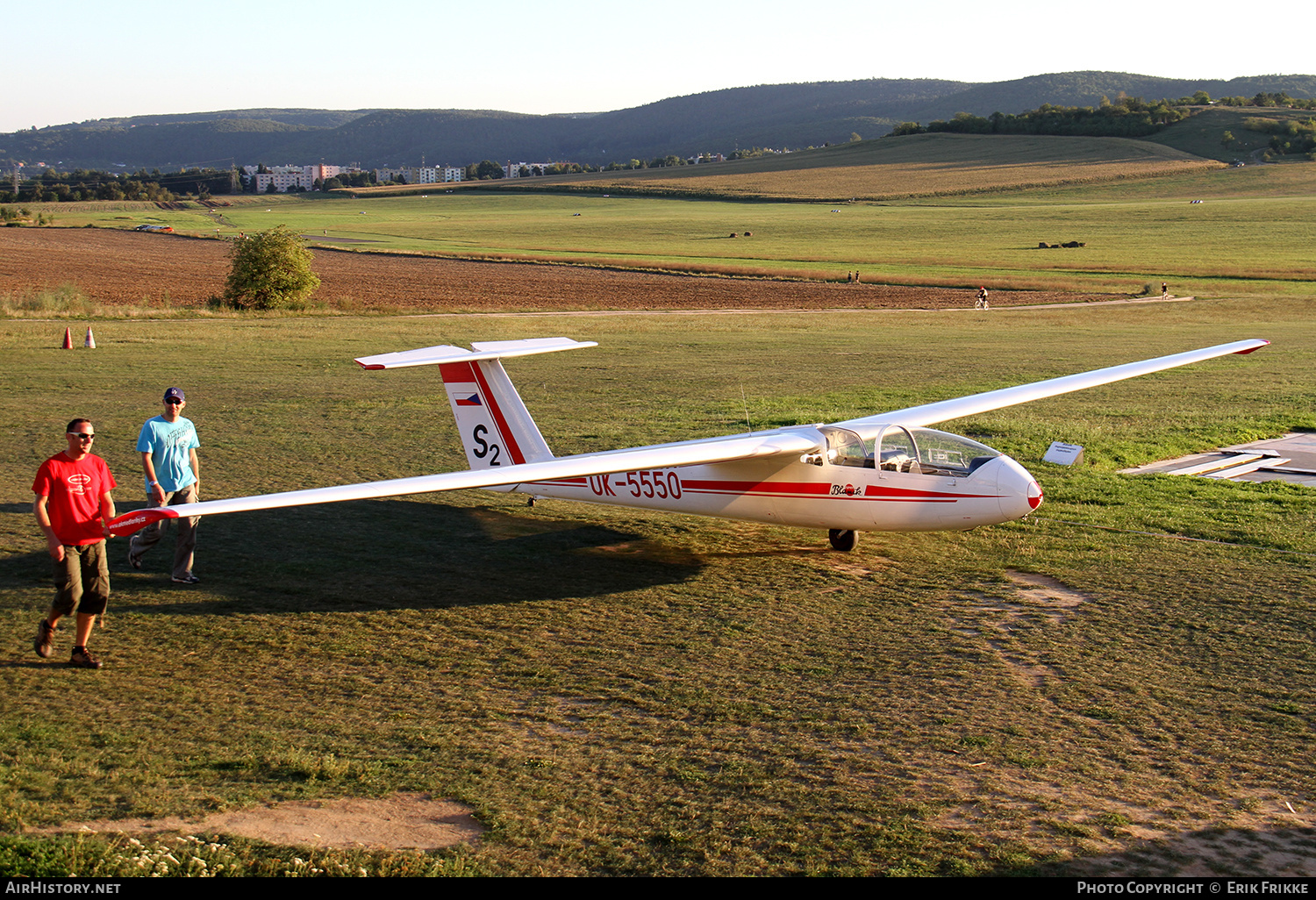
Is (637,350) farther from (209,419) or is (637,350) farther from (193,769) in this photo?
(193,769)

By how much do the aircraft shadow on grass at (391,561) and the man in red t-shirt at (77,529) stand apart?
5.19ft

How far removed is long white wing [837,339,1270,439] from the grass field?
4.96 ft

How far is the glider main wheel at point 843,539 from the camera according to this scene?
12867 millimetres

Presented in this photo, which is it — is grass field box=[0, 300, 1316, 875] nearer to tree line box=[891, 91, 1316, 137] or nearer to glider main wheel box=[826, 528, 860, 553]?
glider main wheel box=[826, 528, 860, 553]

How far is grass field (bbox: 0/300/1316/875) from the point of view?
6395 millimetres

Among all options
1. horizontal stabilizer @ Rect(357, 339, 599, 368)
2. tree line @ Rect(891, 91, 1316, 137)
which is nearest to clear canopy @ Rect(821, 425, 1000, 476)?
horizontal stabilizer @ Rect(357, 339, 599, 368)

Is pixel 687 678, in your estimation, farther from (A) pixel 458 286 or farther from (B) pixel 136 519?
(A) pixel 458 286

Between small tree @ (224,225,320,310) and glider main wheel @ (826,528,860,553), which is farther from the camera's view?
small tree @ (224,225,320,310)

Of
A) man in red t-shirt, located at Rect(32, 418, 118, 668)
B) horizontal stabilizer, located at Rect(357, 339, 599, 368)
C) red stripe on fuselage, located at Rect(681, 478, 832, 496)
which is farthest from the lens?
horizontal stabilizer, located at Rect(357, 339, 599, 368)

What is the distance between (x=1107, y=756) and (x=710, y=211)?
131 m

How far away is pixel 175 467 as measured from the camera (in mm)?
11133

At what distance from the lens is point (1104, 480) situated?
16000 mm

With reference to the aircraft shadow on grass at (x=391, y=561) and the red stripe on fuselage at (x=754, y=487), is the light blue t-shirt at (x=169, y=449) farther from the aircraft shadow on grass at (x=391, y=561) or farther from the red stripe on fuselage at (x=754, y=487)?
the red stripe on fuselage at (x=754, y=487)

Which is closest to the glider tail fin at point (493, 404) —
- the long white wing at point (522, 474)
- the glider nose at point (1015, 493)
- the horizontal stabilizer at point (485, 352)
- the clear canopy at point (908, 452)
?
the horizontal stabilizer at point (485, 352)
